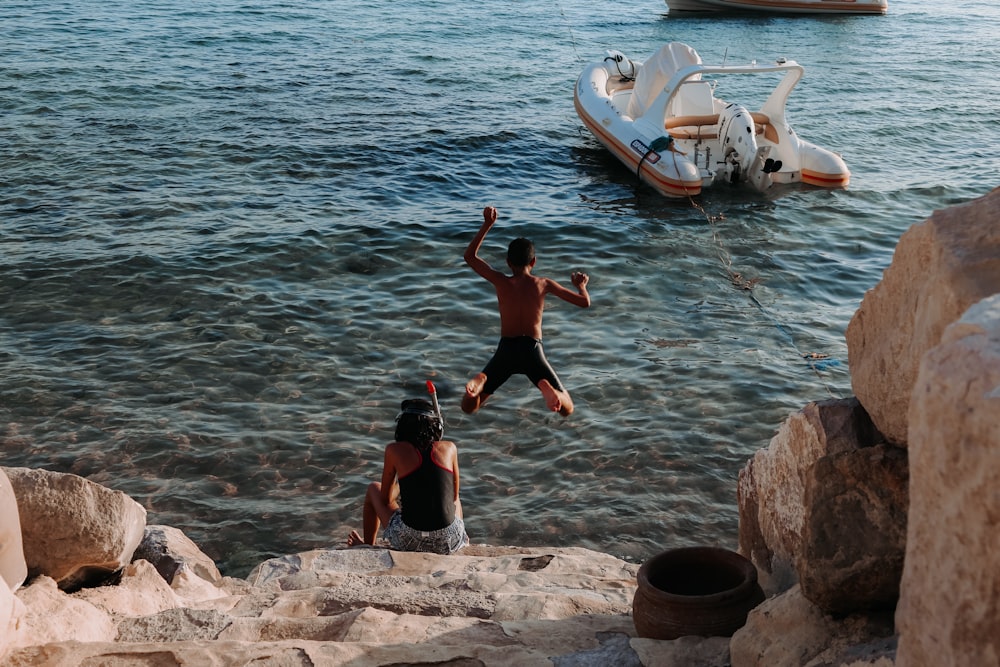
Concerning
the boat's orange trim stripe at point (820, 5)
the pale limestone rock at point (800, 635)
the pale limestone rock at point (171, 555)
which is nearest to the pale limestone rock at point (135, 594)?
the pale limestone rock at point (171, 555)

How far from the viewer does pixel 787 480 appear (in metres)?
4.30

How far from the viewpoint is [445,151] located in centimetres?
1666

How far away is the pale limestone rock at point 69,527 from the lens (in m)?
4.69

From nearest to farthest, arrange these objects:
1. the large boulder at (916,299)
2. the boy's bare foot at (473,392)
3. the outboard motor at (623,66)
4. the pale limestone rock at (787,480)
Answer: the large boulder at (916,299)
the pale limestone rock at (787,480)
the boy's bare foot at (473,392)
the outboard motor at (623,66)

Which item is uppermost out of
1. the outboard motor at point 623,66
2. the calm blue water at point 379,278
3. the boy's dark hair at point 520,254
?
the boy's dark hair at point 520,254

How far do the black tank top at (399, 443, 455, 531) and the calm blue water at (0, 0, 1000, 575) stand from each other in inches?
39.6

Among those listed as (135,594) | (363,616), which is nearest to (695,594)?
(363,616)

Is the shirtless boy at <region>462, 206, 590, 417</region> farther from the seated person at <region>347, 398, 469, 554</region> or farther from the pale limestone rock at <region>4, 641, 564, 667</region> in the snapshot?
the pale limestone rock at <region>4, 641, 564, 667</region>

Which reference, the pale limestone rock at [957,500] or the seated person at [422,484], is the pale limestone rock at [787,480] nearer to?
the pale limestone rock at [957,500]

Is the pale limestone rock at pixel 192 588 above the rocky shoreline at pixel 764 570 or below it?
below

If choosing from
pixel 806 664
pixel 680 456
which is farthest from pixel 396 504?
pixel 806 664

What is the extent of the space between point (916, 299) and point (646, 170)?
12270 millimetres

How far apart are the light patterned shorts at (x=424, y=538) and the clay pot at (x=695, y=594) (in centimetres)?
202

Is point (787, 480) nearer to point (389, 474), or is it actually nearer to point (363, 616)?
point (363, 616)
